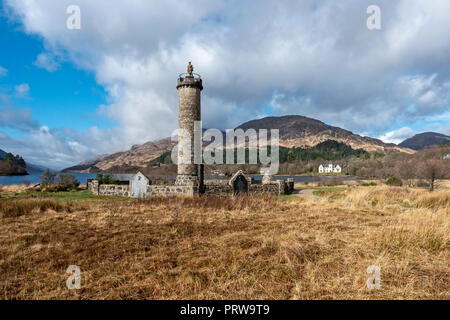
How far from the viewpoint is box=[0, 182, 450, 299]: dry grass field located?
387 centimetres

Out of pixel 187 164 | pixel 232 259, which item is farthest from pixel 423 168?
pixel 232 259

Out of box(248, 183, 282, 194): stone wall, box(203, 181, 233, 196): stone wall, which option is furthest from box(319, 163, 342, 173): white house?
box(203, 181, 233, 196): stone wall

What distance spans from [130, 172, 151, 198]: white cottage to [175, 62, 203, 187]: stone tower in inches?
105

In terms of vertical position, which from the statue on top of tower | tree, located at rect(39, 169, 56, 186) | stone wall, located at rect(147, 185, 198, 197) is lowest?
stone wall, located at rect(147, 185, 198, 197)

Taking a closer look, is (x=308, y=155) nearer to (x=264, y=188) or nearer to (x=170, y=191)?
(x=264, y=188)

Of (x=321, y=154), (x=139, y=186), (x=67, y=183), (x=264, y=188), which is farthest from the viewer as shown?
(x=321, y=154)

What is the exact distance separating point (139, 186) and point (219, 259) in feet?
53.7

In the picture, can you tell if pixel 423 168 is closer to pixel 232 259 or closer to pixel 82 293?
pixel 232 259

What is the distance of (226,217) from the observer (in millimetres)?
10664

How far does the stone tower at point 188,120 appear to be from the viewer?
20125mm

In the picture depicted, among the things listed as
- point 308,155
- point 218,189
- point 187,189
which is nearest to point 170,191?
point 187,189

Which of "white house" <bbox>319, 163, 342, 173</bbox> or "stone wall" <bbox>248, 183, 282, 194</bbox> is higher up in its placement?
"white house" <bbox>319, 163, 342, 173</bbox>

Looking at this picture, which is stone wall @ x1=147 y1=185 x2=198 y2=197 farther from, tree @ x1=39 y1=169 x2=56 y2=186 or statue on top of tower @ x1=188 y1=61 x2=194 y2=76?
tree @ x1=39 y1=169 x2=56 y2=186

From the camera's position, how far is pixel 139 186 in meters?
19.8
